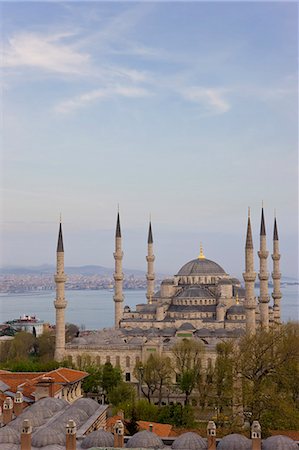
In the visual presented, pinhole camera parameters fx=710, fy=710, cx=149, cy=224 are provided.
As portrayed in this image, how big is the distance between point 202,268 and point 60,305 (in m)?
13.7

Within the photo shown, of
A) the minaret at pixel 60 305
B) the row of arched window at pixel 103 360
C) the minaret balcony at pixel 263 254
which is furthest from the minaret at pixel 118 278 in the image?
the minaret balcony at pixel 263 254

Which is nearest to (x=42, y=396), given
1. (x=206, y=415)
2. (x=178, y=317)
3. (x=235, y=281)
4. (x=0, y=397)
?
(x=0, y=397)

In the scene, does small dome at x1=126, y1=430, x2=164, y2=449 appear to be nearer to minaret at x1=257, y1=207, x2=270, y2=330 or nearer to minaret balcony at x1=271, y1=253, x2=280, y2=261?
minaret at x1=257, y1=207, x2=270, y2=330

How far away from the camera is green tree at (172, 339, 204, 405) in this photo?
1000 inches

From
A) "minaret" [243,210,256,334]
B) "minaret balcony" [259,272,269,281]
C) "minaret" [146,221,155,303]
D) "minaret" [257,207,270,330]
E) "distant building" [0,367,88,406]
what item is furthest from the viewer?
"minaret" [146,221,155,303]

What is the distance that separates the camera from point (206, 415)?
2388cm

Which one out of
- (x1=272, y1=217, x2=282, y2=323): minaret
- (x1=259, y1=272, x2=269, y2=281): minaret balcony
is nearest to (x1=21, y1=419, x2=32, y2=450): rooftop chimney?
(x1=259, y1=272, x2=269, y2=281): minaret balcony

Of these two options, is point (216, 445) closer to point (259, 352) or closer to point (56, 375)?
point (259, 352)

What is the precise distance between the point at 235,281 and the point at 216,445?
91.8 feet

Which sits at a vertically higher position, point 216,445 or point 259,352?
point 259,352

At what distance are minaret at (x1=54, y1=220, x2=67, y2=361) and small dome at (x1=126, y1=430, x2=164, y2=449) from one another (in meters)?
17.0

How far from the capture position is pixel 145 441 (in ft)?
45.4

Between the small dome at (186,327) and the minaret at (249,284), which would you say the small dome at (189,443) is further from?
the small dome at (186,327)

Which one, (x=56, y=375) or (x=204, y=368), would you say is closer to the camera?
(x=56, y=375)
